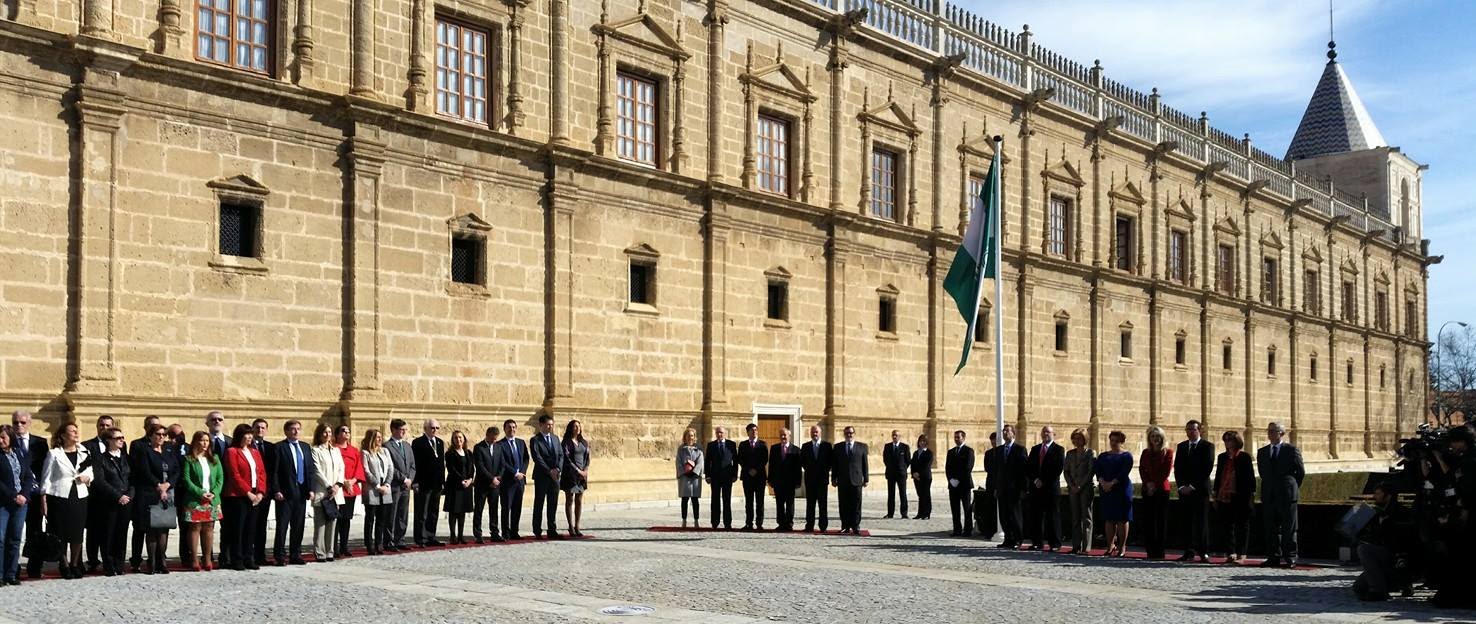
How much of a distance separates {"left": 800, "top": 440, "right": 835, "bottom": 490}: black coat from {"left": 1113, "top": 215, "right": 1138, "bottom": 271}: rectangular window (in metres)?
22.7

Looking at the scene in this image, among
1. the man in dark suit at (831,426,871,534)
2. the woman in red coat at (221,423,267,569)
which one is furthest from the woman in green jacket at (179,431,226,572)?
the man in dark suit at (831,426,871,534)

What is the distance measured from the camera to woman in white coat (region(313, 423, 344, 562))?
48.6 ft

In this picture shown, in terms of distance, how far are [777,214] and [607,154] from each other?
471cm

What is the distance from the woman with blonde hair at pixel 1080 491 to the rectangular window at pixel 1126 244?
80.3ft

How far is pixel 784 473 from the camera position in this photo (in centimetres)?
2000

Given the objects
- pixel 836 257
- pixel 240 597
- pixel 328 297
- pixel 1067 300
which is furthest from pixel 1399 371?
pixel 240 597

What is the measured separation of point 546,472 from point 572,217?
21.5 feet

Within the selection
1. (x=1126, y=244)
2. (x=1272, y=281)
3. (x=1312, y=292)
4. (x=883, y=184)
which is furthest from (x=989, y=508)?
(x=1312, y=292)

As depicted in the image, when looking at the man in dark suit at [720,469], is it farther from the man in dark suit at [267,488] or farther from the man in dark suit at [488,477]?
the man in dark suit at [267,488]

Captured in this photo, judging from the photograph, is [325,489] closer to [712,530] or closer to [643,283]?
[712,530]

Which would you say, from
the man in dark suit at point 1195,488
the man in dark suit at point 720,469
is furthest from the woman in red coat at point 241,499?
the man in dark suit at point 1195,488

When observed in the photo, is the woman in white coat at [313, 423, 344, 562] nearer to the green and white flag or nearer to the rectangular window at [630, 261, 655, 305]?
the green and white flag

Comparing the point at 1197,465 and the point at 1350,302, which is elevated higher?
the point at 1350,302

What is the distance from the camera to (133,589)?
1224 centimetres
